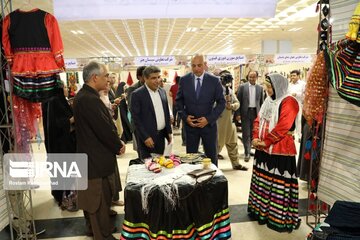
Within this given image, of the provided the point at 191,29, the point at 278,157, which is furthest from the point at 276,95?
the point at 191,29

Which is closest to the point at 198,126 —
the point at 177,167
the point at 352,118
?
the point at 177,167

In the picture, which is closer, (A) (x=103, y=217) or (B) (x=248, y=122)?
(A) (x=103, y=217)

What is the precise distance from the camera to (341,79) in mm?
1902

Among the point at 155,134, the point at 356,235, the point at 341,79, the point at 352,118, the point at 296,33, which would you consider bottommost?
the point at 356,235

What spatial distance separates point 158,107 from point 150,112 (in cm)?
10

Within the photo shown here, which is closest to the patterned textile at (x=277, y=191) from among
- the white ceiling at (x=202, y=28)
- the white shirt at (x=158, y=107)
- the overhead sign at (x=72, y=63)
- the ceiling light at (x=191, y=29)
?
the white shirt at (x=158, y=107)

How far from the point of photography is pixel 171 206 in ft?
6.37

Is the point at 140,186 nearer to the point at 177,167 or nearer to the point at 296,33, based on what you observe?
the point at 177,167

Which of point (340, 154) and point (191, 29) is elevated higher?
point (191, 29)

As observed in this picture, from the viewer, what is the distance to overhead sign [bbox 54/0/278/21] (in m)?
2.28

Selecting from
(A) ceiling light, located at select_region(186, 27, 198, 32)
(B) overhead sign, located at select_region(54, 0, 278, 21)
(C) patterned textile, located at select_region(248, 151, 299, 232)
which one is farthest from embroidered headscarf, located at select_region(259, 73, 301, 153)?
(A) ceiling light, located at select_region(186, 27, 198, 32)

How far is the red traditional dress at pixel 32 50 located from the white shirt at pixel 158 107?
97cm

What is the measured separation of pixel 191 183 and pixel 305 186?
2.40 meters

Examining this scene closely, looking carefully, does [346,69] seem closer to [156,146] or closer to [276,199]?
[276,199]
